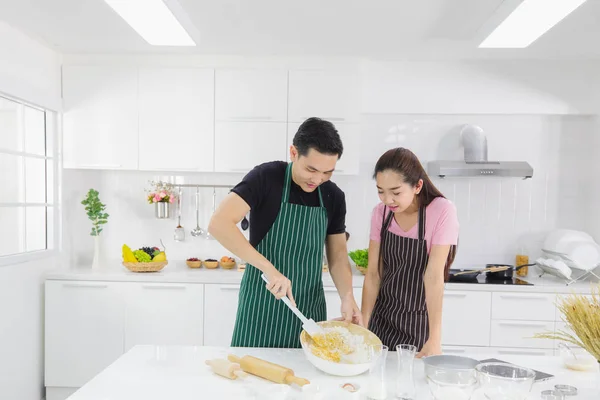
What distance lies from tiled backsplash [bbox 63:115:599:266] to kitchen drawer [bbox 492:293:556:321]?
0.61 m

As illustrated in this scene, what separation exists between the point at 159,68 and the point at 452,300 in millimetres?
2634

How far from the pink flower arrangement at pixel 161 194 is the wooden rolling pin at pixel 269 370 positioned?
239cm

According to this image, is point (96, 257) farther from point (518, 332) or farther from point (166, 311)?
point (518, 332)

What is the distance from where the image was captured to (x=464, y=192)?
392cm

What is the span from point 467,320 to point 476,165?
1.10 m

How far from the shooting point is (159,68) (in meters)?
3.61

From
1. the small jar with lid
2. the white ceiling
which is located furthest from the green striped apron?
the small jar with lid

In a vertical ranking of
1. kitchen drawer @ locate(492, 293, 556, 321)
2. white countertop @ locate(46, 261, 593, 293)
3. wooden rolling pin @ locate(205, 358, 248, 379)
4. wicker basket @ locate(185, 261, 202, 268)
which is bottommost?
kitchen drawer @ locate(492, 293, 556, 321)

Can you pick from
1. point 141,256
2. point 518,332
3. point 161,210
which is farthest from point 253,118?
→ point 518,332

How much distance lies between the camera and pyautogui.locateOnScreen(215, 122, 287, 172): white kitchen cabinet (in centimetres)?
361

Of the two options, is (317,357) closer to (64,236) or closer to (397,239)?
(397,239)

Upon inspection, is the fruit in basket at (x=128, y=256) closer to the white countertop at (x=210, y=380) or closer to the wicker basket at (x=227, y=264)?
the wicker basket at (x=227, y=264)

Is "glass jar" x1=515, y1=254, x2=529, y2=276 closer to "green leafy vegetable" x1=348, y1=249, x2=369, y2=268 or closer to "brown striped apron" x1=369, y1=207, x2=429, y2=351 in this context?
"green leafy vegetable" x1=348, y1=249, x2=369, y2=268

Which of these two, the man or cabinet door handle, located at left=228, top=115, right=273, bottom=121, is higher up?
cabinet door handle, located at left=228, top=115, right=273, bottom=121
